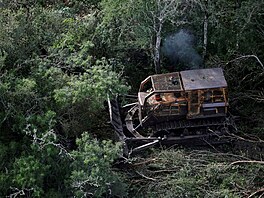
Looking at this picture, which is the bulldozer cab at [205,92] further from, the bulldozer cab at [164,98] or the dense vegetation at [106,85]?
→ the dense vegetation at [106,85]

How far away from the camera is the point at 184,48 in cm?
1381

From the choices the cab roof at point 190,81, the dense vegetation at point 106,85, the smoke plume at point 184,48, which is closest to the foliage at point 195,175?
the dense vegetation at point 106,85

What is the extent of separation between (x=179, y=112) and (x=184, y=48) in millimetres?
2678

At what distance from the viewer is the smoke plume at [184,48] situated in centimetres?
1375

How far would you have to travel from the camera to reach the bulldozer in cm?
1172

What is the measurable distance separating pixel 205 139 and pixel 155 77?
2.08 m

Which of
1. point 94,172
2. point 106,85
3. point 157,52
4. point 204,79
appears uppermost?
point 106,85

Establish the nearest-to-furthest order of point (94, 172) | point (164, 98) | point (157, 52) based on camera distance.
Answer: point (94, 172), point (164, 98), point (157, 52)

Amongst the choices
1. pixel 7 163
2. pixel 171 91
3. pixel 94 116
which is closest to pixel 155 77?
pixel 171 91

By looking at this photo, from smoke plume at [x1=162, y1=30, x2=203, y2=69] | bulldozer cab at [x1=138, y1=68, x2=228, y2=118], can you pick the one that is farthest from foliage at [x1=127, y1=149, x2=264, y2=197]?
smoke plume at [x1=162, y1=30, x2=203, y2=69]

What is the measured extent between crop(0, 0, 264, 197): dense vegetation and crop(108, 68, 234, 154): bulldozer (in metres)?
0.50

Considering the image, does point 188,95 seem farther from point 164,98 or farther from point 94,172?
point 94,172

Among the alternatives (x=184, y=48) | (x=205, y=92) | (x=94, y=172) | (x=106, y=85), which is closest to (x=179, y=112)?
(x=205, y=92)

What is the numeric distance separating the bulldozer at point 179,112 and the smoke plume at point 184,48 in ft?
5.33
